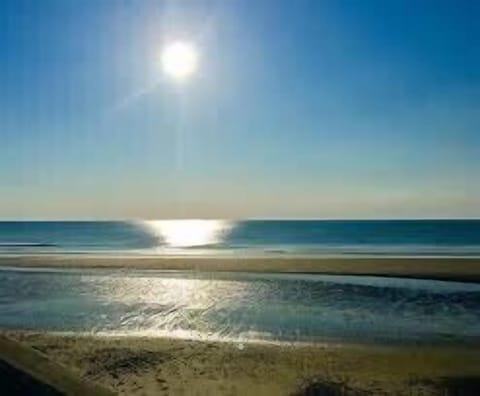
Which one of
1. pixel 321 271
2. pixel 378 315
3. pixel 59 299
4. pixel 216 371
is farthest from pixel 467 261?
pixel 216 371

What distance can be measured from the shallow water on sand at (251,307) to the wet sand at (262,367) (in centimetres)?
140

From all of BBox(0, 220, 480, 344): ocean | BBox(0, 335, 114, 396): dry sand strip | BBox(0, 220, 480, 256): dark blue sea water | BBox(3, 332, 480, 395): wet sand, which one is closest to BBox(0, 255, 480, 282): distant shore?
BBox(0, 220, 480, 344): ocean

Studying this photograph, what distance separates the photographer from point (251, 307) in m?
22.2

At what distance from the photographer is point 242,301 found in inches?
924

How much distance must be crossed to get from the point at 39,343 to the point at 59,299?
8490 millimetres

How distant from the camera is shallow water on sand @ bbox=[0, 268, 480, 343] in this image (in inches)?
715

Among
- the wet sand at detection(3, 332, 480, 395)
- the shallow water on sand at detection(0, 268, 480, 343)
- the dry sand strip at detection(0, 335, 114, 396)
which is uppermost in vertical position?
the dry sand strip at detection(0, 335, 114, 396)

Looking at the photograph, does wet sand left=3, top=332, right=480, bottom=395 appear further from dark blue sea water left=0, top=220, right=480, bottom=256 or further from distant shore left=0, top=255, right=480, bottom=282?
dark blue sea water left=0, top=220, right=480, bottom=256

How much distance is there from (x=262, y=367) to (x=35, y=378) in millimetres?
6463

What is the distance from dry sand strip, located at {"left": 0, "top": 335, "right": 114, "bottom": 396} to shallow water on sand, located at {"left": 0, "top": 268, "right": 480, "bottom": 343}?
318 inches

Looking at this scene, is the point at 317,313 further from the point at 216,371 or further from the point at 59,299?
the point at 59,299

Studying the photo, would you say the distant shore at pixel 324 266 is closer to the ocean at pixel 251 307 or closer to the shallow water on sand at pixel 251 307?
the ocean at pixel 251 307

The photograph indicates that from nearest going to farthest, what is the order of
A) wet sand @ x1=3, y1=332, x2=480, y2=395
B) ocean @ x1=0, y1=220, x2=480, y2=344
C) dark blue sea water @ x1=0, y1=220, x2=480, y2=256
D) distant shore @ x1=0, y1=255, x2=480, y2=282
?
wet sand @ x1=3, y1=332, x2=480, y2=395, ocean @ x1=0, y1=220, x2=480, y2=344, distant shore @ x1=0, y1=255, x2=480, y2=282, dark blue sea water @ x1=0, y1=220, x2=480, y2=256

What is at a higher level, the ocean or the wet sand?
the ocean
